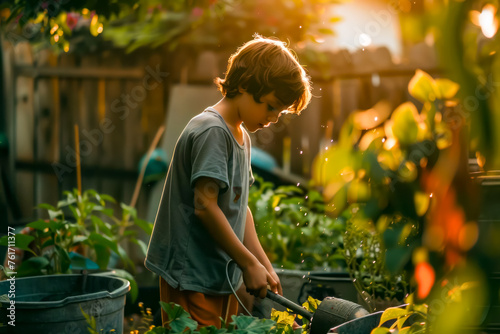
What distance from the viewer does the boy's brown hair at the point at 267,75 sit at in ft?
6.12

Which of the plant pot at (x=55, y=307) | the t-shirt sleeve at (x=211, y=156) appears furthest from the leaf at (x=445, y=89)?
the plant pot at (x=55, y=307)

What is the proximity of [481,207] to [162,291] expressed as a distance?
4.83 ft

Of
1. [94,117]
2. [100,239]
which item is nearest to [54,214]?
[100,239]

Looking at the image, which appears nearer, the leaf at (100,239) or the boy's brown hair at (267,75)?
the boy's brown hair at (267,75)

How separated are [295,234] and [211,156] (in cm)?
135

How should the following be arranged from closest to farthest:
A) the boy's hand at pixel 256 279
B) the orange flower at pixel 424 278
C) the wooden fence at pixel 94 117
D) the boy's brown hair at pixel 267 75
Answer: the orange flower at pixel 424 278, the boy's hand at pixel 256 279, the boy's brown hair at pixel 267 75, the wooden fence at pixel 94 117

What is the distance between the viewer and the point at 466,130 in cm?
53

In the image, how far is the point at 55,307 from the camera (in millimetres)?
1745

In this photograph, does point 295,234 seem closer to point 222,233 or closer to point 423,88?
point 222,233

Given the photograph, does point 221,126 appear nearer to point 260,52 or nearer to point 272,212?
point 260,52

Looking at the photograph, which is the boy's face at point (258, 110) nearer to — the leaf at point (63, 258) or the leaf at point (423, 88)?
the leaf at point (63, 258)

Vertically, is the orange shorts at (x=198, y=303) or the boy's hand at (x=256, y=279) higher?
the boy's hand at (x=256, y=279)

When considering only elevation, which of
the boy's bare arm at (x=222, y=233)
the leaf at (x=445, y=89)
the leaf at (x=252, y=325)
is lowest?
the leaf at (x=252, y=325)

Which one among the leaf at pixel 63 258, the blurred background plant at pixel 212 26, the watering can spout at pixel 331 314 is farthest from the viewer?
the blurred background plant at pixel 212 26
